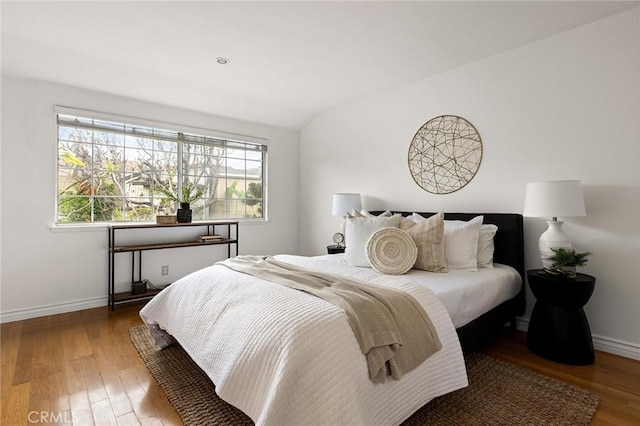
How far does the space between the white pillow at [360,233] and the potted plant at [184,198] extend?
6.76 ft

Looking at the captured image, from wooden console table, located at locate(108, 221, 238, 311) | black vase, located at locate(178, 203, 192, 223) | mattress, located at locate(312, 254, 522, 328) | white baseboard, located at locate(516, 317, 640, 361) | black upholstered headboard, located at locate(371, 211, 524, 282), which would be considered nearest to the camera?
mattress, located at locate(312, 254, 522, 328)

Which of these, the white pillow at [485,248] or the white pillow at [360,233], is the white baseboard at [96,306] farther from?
the white pillow at [360,233]

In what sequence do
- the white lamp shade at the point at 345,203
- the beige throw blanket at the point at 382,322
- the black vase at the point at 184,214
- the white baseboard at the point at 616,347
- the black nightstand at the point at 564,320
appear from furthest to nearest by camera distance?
the white lamp shade at the point at 345,203, the black vase at the point at 184,214, the white baseboard at the point at 616,347, the black nightstand at the point at 564,320, the beige throw blanket at the point at 382,322

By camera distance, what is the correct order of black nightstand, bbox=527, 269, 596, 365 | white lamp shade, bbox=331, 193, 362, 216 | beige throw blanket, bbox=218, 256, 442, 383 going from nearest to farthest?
1. beige throw blanket, bbox=218, 256, 442, 383
2. black nightstand, bbox=527, 269, 596, 365
3. white lamp shade, bbox=331, 193, 362, 216

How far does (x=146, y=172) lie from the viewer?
12.8 ft

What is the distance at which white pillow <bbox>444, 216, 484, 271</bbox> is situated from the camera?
257 centimetres

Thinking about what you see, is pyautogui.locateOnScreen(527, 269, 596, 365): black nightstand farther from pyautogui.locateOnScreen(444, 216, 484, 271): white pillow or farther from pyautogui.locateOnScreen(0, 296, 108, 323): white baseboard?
pyautogui.locateOnScreen(0, 296, 108, 323): white baseboard

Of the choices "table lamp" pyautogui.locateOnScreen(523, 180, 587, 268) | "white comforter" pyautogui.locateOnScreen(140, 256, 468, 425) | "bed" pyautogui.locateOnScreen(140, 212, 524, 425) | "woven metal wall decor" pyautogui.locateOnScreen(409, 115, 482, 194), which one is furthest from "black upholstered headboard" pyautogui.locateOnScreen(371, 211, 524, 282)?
"white comforter" pyautogui.locateOnScreen(140, 256, 468, 425)

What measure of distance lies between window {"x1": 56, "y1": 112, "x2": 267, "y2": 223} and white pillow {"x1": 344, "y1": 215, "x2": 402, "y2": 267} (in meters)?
2.24

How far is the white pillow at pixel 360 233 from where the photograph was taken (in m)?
2.65

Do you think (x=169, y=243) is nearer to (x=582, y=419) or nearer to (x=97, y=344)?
(x=97, y=344)

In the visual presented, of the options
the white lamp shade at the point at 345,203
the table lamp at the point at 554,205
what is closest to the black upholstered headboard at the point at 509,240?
the table lamp at the point at 554,205

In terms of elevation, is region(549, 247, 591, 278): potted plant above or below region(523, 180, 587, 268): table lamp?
below

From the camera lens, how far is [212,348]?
5.40 feet
